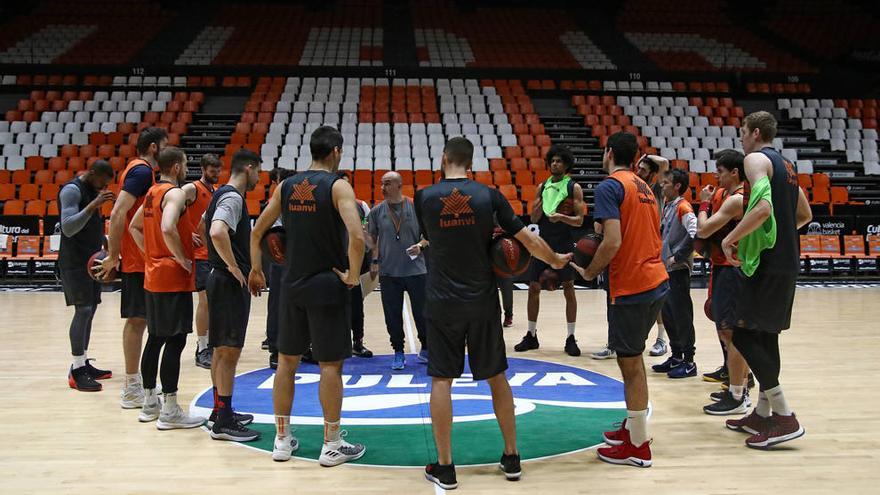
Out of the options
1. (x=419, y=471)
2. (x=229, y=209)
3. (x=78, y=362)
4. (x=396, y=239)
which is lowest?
(x=419, y=471)

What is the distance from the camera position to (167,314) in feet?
15.0

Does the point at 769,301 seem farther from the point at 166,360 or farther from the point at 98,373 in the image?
the point at 98,373

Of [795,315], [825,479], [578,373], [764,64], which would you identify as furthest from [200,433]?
[764,64]

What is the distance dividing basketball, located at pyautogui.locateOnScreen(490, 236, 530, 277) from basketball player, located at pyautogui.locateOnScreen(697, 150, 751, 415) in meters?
1.63

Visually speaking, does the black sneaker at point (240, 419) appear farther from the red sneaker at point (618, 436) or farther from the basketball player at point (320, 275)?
the red sneaker at point (618, 436)

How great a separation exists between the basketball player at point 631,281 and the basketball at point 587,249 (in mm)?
36

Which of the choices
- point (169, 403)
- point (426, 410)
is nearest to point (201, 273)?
point (169, 403)

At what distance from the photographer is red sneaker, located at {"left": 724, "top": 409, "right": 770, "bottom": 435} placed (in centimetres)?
443

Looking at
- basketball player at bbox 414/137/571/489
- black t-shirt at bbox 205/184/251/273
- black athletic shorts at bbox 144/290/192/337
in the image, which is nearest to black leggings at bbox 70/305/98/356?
black athletic shorts at bbox 144/290/192/337

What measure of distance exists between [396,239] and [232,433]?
2.58 metres

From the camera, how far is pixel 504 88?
19.5m

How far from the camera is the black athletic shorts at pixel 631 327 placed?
3.92 meters

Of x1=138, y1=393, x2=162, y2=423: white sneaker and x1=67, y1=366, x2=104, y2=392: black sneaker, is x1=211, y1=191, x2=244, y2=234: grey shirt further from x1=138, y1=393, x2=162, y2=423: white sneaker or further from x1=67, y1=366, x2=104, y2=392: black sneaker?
x1=67, y1=366, x2=104, y2=392: black sneaker

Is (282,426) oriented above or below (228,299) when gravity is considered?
below
